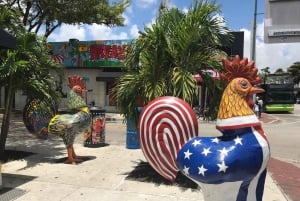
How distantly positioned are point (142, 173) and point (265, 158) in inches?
203

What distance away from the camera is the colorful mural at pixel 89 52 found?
91.7ft

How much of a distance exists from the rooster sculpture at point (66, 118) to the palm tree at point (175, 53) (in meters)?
1.21

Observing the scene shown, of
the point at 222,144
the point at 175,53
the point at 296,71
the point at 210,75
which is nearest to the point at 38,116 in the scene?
the point at 175,53

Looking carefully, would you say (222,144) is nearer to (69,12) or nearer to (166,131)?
(166,131)

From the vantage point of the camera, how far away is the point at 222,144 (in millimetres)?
4035

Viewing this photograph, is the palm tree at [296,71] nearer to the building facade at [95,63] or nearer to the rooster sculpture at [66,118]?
the building facade at [95,63]

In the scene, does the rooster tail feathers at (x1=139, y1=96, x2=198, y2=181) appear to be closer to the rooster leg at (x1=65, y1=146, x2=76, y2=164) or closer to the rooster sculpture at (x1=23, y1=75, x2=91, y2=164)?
the rooster sculpture at (x1=23, y1=75, x2=91, y2=164)

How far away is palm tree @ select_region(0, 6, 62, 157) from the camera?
9.60m

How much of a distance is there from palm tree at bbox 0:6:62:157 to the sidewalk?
5.08 ft

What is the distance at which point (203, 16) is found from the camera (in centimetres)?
824

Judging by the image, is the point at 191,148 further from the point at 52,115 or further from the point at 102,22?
the point at 102,22

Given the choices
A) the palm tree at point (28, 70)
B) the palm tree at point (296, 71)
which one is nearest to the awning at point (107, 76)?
the palm tree at point (28, 70)

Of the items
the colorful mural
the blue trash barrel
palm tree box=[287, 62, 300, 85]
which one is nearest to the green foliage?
the colorful mural

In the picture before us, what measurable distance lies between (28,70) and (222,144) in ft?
22.8
